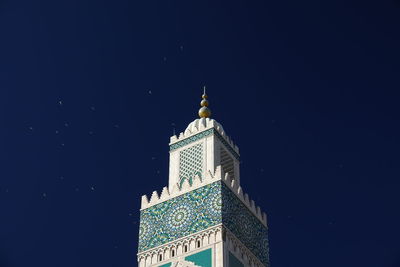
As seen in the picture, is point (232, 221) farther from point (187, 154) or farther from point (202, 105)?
point (202, 105)

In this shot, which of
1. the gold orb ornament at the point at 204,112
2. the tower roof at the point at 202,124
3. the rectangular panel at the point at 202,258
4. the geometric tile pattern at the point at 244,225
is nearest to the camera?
the rectangular panel at the point at 202,258

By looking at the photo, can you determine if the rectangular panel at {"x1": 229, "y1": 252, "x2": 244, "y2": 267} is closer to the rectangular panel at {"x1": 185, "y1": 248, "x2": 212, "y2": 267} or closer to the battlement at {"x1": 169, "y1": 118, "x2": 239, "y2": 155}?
the rectangular panel at {"x1": 185, "y1": 248, "x2": 212, "y2": 267}

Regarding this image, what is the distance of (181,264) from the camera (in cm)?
1872

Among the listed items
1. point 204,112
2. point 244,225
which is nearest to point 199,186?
point 244,225

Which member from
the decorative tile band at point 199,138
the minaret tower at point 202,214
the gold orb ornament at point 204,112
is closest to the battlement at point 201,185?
the minaret tower at point 202,214

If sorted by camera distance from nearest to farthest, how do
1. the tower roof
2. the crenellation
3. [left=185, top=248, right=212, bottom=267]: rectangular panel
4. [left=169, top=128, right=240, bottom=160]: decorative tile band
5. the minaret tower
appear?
[left=185, top=248, right=212, bottom=267]: rectangular panel → the minaret tower → the crenellation → [left=169, top=128, right=240, bottom=160]: decorative tile band → the tower roof

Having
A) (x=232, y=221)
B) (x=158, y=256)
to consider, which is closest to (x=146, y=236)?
(x=158, y=256)

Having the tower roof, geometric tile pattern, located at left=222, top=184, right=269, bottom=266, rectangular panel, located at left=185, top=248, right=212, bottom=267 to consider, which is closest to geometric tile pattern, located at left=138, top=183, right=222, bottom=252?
geometric tile pattern, located at left=222, top=184, right=269, bottom=266

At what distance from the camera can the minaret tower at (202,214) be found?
61.6 feet

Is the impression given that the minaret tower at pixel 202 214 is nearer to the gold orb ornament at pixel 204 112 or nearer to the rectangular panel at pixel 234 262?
the rectangular panel at pixel 234 262

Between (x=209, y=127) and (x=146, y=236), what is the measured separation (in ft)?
11.4

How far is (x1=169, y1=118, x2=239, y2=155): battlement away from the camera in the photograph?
2162 cm

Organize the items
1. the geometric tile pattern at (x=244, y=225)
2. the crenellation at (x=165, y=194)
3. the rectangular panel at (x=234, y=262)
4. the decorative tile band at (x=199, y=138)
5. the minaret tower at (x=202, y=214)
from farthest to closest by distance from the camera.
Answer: the decorative tile band at (x=199, y=138) < the crenellation at (x=165, y=194) < the geometric tile pattern at (x=244, y=225) < the minaret tower at (x=202, y=214) < the rectangular panel at (x=234, y=262)

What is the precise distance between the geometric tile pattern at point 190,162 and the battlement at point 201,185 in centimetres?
40
